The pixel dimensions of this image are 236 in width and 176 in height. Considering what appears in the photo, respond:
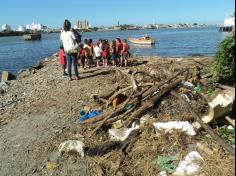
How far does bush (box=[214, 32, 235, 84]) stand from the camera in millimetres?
7789

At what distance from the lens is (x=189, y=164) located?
6551 mm

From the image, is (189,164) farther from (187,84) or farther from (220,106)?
(187,84)

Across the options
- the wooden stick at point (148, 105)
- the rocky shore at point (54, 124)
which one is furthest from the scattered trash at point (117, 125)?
the rocky shore at point (54, 124)

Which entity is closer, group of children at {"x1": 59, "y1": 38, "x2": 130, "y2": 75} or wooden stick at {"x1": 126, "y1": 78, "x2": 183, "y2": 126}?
wooden stick at {"x1": 126, "y1": 78, "x2": 183, "y2": 126}

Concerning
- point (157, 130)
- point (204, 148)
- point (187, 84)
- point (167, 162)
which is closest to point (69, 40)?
point (187, 84)

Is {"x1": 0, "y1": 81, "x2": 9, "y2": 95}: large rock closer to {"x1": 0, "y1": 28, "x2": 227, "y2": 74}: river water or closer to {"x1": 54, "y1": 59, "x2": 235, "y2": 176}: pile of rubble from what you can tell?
{"x1": 54, "y1": 59, "x2": 235, "y2": 176}: pile of rubble

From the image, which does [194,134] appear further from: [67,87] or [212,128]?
[67,87]

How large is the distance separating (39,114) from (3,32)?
6637 inches

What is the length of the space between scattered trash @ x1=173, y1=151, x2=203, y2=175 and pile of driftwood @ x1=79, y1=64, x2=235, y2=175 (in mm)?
469

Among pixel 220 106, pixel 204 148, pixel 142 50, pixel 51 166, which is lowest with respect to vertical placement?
pixel 142 50

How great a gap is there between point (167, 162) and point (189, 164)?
17.8 inches

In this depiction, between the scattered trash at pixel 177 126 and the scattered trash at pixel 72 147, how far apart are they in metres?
1.61

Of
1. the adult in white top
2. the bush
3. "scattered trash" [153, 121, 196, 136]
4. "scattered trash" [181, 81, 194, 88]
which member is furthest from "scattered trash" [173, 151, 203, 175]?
the adult in white top

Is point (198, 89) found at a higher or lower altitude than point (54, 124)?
higher
